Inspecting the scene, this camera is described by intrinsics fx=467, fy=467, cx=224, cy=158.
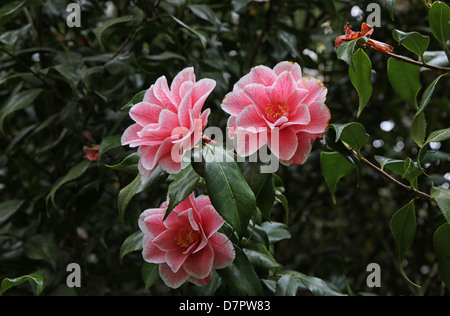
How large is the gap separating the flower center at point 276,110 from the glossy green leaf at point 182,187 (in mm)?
136

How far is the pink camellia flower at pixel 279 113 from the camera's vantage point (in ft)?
2.13

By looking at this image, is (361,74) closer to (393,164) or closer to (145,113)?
(393,164)

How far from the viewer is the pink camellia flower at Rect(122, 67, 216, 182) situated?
25.6 inches

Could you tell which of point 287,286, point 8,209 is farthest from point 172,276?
point 8,209

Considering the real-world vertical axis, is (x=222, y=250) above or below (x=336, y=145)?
below

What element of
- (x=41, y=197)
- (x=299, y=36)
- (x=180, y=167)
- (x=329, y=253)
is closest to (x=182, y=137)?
(x=180, y=167)

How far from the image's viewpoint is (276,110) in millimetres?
674

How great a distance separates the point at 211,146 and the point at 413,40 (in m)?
0.39

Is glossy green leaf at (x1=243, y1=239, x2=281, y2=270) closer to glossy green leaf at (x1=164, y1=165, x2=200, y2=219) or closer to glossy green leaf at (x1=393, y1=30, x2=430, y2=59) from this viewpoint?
glossy green leaf at (x1=164, y1=165, x2=200, y2=219)

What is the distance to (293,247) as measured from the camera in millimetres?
1872

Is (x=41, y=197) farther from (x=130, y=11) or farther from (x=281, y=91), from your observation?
(x=281, y=91)

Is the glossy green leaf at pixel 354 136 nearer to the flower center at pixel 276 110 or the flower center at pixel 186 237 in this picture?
the flower center at pixel 276 110

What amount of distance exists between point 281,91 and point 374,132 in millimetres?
1035

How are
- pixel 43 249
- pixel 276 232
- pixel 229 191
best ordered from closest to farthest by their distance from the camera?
1. pixel 229 191
2. pixel 276 232
3. pixel 43 249
